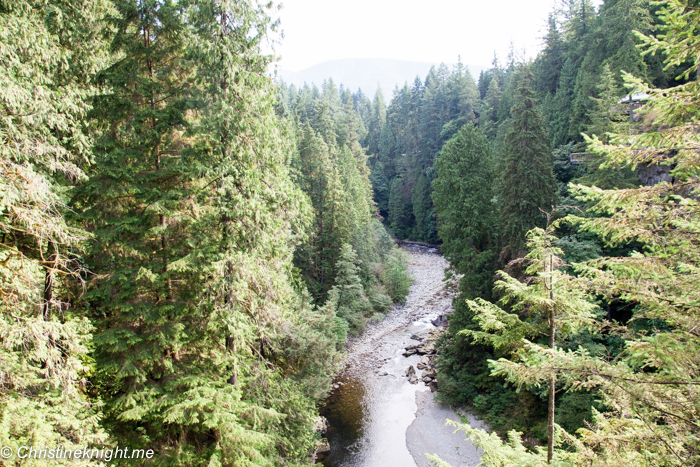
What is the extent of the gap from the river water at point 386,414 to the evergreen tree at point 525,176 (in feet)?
30.6

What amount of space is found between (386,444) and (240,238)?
13360 millimetres

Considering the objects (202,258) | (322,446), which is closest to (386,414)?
(322,446)

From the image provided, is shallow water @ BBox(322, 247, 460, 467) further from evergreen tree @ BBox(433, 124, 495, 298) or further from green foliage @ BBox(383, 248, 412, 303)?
evergreen tree @ BBox(433, 124, 495, 298)

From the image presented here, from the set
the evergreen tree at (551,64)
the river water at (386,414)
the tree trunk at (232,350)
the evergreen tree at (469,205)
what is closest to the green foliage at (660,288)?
the tree trunk at (232,350)

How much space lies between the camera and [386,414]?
1912 centimetres

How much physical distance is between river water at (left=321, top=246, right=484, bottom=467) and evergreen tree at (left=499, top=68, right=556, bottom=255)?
9.34m

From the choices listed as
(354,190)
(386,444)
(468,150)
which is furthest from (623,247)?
(354,190)

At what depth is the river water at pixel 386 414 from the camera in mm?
16188

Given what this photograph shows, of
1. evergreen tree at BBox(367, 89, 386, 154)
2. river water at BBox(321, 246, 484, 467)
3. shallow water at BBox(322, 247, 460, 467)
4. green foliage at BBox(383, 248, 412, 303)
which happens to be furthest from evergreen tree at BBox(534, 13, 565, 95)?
evergreen tree at BBox(367, 89, 386, 154)

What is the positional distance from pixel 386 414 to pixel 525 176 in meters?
13.8

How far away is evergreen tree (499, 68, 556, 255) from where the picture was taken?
19.6 meters

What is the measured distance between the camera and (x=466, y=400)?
19609mm

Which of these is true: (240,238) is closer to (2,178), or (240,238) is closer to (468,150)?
(2,178)

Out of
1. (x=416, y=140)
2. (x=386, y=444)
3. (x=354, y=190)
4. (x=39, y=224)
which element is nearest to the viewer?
(x=39, y=224)
